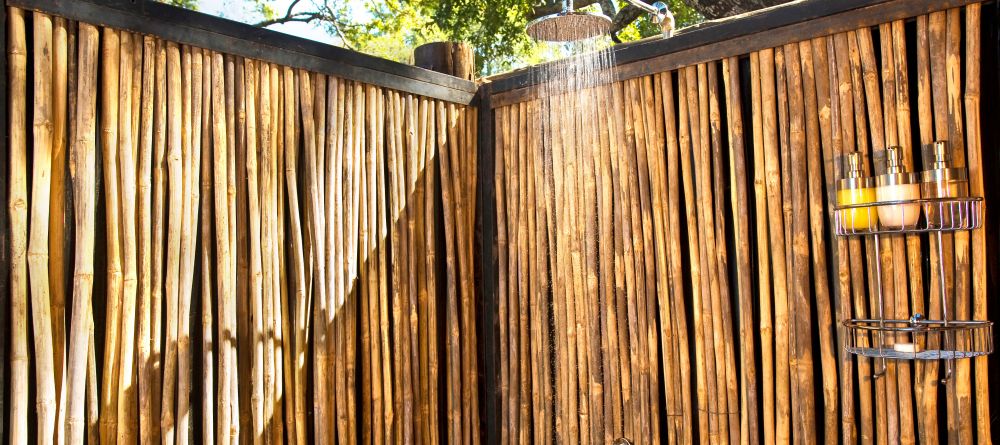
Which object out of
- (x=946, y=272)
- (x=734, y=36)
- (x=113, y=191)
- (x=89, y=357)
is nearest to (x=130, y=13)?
(x=113, y=191)

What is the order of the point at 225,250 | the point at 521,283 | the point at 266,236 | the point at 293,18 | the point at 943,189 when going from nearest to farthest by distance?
the point at 943,189 → the point at 225,250 → the point at 266,236 → the point at 521,283 → the point at 293,18

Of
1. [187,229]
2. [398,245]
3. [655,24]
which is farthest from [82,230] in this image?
[655,24]

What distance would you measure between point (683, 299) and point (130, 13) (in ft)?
5.88

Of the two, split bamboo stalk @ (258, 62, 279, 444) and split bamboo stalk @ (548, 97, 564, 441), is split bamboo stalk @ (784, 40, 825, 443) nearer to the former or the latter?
split bamboo stalk @ (548, 97, 564, 441)

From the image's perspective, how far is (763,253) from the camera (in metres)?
2.42

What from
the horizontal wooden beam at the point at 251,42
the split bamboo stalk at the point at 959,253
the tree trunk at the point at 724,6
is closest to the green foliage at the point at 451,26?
the tree trunk at the point at 724,6

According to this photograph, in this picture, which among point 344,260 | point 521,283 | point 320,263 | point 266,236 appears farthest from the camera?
point 521,283

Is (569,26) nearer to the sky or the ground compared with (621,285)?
nearer to the sky

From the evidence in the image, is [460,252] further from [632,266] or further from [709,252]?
[709,252]

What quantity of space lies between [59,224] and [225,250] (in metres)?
0.45

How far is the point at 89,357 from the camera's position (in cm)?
209

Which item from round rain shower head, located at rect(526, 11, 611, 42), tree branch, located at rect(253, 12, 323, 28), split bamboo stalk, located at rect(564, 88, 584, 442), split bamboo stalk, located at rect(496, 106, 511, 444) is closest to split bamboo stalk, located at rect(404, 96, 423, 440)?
split bamboo stalk, located at rect(496, 106, 511, 444)

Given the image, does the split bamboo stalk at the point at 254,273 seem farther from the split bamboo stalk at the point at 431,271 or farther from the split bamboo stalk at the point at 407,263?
the split bamboo stalk at the point at 431,271

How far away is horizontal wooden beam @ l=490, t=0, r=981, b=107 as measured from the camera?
2.20 meters
